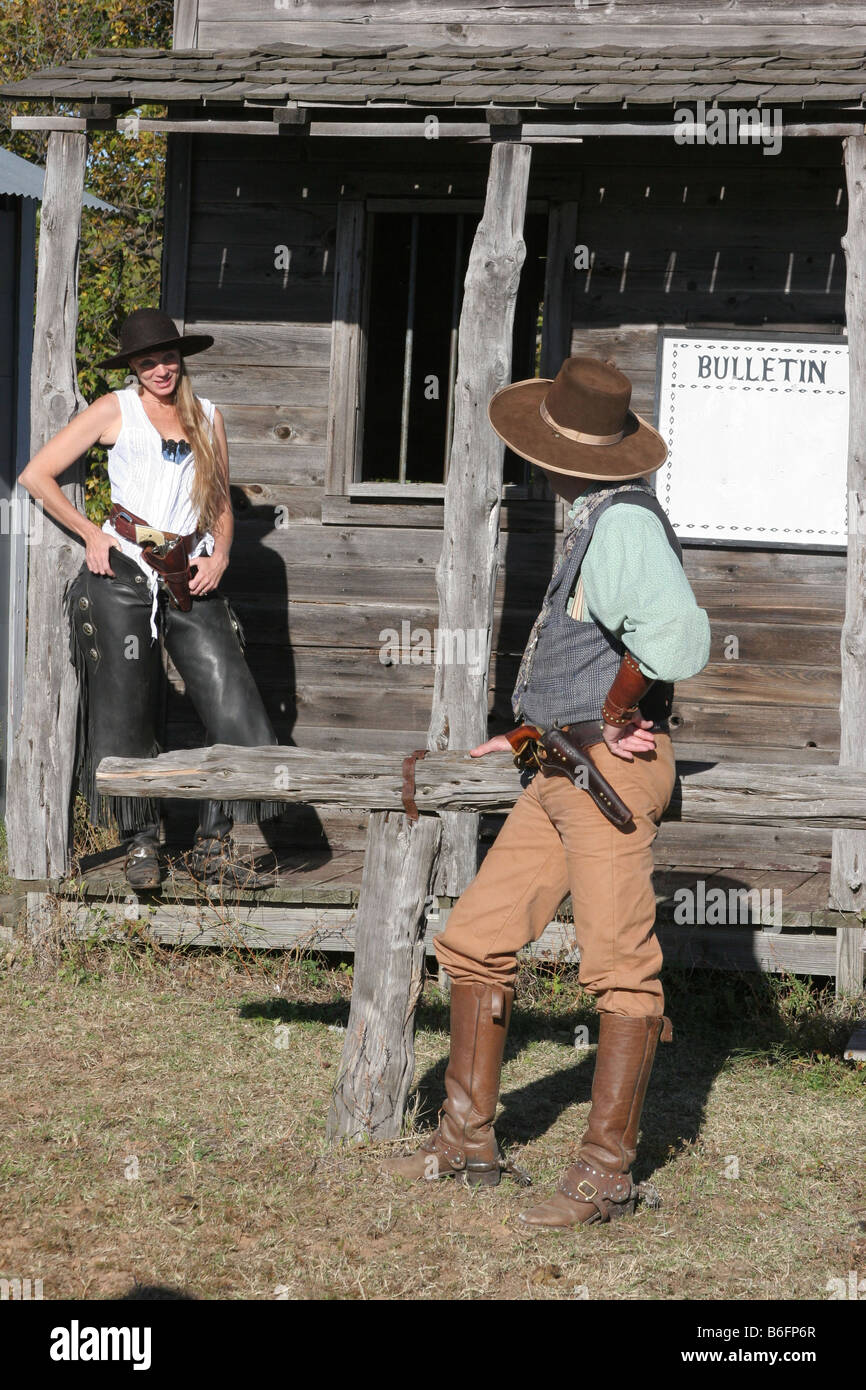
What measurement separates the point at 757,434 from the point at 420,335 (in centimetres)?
183

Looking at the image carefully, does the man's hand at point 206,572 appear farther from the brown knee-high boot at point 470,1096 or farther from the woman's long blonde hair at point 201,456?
the brown knee-high boot at point 470,1096

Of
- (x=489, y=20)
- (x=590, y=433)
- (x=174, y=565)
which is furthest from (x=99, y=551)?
(x=489, y=20)

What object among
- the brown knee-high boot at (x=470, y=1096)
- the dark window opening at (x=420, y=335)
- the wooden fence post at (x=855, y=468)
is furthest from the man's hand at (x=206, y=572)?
the wooden fence post at (x=855, y=468)

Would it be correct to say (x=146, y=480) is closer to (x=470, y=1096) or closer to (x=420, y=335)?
(x=420, y=335)

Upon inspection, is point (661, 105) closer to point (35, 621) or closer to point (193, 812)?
point (35, 621)

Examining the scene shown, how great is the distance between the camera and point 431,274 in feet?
24.5

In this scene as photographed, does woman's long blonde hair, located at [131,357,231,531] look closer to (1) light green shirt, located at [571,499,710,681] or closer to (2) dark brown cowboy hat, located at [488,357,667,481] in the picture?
(2) dark brown cowboy hat, located at [488,357,667,481]

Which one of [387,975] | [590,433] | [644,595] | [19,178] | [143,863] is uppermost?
[19,178]

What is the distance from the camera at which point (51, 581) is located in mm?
6422

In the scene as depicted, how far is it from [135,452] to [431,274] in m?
2.17

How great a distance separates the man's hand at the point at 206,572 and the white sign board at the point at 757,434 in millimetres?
2338

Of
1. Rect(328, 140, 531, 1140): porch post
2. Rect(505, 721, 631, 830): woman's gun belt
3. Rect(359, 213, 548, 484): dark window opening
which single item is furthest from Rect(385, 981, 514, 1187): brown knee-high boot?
Rect(359, 213, 548, 484): dark window opening

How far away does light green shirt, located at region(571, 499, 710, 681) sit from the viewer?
387 cm

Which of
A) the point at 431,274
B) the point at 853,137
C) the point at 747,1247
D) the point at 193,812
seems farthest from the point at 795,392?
the point at 747,1247
